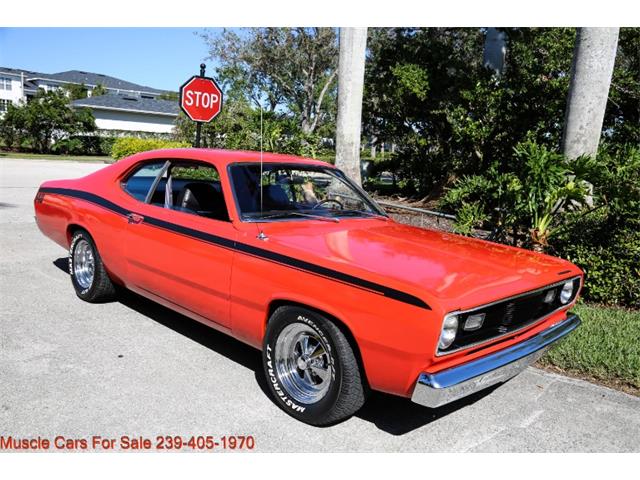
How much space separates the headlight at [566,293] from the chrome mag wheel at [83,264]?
4.11m

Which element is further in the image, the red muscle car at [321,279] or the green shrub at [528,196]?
the green shrub at [528,196]

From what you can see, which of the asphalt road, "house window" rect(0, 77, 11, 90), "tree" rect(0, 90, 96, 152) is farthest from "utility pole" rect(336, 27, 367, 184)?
"house window" rect(0, 77, 11, 90)

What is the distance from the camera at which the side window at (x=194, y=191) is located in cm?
400

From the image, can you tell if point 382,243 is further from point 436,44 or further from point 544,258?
point 436,44

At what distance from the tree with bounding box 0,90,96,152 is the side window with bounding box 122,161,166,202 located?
34.3 metres

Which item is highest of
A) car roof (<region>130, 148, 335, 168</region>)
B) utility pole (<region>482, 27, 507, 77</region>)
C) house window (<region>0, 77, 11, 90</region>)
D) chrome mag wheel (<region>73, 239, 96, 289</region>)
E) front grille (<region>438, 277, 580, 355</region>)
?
house window (<region>0, 77, 11, 90</region>)

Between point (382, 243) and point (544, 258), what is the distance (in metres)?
1.19

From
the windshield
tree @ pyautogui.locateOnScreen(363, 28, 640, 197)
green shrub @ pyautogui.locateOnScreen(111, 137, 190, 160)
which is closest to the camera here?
the windshield

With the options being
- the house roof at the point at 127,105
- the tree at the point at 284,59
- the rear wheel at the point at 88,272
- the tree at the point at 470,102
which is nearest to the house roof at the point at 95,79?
the house roof at the point at 127,105

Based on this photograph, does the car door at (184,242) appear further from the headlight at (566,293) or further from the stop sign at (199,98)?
the stop sign at (199,98)

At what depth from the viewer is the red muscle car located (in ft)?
9.24

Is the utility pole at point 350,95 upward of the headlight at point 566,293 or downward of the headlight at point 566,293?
upward

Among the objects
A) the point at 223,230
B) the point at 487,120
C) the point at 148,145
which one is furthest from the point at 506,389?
the point at 148,145

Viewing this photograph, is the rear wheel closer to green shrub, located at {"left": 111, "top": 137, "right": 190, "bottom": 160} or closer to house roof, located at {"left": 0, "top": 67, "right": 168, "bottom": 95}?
green shrub, located at {"left": 111, "top": 137, "right": 190, "bottom": 160}
